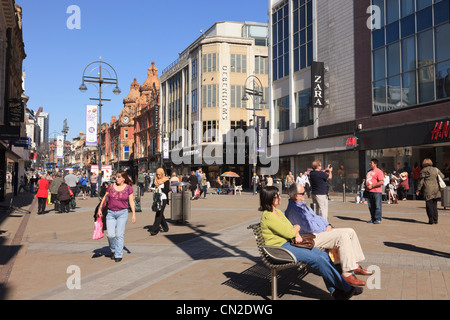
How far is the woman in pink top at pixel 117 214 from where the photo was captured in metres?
7.40

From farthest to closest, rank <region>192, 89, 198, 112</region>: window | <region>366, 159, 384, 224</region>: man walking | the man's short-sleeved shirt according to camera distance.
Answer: <region>192, 89, 198, 112</region>: window → <region>366, 159, 384, 224</region>: man walking → the man's short-sleeved shirt

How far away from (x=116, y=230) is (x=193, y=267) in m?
1.86

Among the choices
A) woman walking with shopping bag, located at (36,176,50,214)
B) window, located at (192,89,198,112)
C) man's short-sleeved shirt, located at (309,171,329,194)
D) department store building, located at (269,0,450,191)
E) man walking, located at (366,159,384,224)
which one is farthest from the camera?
window, located at (192,89,198,112)

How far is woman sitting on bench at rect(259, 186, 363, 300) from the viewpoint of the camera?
4.67 metres

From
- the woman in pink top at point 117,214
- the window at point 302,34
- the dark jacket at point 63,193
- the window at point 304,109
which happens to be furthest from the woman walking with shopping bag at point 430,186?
the window at point 302,34

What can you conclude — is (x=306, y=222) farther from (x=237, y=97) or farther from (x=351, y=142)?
(x=237, y=97)

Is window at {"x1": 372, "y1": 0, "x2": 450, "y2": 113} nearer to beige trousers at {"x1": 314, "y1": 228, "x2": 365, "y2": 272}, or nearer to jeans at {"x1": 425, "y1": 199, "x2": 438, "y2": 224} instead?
jeans at {"x1": 425, "y1": 199, "x2": 438, "y2": 224}

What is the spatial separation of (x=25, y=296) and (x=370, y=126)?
24103 mm

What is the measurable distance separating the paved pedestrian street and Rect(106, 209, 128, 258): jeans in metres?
0.26

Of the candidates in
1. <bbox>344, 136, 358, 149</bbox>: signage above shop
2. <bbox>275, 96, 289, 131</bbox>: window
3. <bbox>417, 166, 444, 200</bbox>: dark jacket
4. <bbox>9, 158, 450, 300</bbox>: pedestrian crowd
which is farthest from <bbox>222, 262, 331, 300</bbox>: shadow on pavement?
<bbox>275, 96, 289, 131</bbox>: window

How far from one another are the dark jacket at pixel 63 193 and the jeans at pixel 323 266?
48.6 feet

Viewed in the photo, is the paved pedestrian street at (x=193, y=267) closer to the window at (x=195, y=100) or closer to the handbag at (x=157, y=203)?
the handbag at (x=157, y=203)

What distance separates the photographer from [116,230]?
7.57 m

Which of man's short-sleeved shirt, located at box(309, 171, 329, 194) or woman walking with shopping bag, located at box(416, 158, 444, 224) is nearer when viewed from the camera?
man's short-sleeved shirt, located at box(309, 171, 329, 194)
